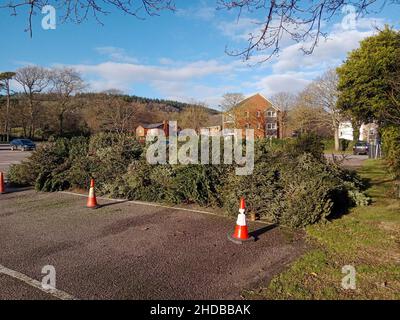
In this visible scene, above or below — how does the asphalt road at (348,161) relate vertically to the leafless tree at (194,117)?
below

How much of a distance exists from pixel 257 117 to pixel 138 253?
5137 cm

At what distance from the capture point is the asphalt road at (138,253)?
151 inches

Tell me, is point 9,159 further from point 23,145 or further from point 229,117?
point 229,117

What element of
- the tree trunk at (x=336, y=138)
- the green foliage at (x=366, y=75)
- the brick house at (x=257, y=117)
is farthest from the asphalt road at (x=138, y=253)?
the tree trunk at (x=336, y=138)

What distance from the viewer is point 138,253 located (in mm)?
5008

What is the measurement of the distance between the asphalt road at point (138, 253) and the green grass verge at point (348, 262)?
0.29 meters

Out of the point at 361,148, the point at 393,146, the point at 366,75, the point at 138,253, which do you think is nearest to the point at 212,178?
the point at 138,253

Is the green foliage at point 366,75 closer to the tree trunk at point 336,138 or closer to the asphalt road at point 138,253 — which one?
the asphalt road at point 138,253

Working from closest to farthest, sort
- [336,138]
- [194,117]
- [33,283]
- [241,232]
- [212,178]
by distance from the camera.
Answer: [33,283] → [241,232] → [212,178] → [336,138] → [194,117]

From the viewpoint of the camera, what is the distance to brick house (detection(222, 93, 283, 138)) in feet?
155

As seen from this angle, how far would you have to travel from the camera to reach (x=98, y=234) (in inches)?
236
